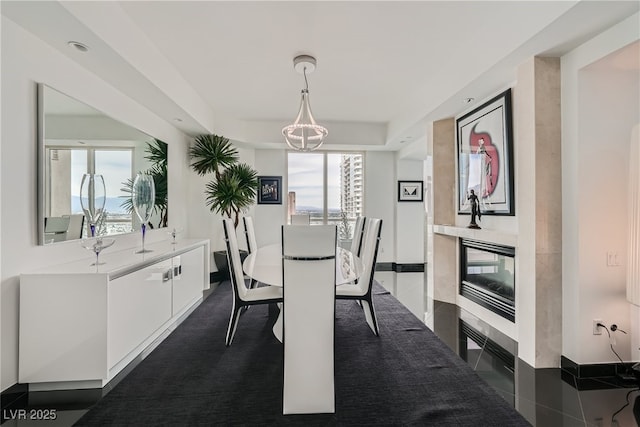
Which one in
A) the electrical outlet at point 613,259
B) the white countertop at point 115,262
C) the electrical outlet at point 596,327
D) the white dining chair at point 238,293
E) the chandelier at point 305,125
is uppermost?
the chandelier at point 305,125

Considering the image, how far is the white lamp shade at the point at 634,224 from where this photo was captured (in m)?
2.03

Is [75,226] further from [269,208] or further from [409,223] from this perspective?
[409,223]

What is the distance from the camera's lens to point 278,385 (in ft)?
6.89

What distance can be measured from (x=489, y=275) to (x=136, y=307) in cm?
350

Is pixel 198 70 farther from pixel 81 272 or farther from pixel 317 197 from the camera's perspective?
pixel 317 197

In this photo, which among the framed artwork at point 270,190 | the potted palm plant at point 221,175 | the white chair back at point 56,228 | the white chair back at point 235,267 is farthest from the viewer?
the framed artwork at point 270,190

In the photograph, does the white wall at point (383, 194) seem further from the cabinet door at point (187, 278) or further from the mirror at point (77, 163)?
the mirror at point (77, 163)

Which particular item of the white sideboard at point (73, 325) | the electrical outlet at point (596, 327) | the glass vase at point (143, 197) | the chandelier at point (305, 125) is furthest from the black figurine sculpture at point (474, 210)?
the glass vase at point (143, 197)

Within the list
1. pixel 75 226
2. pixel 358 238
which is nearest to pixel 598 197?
pixel 358 238

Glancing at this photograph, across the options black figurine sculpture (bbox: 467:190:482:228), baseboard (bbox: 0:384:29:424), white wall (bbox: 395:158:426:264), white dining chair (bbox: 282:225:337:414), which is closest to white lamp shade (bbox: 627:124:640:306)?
black figurine sculpture (bbox: 467:190:482:228)

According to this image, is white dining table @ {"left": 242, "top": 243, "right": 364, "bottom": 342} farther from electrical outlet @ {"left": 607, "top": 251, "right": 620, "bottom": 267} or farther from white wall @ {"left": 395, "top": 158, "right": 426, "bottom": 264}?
white wall @ {"left": 395, "top": 158, "right": 426, "bottom": 264}

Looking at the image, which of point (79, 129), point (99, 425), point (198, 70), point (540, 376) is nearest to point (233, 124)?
point (198, 70)

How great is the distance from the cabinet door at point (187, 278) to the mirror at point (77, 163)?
25.1 inches

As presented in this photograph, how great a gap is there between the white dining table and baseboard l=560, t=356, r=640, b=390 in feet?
5.59
